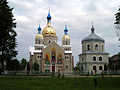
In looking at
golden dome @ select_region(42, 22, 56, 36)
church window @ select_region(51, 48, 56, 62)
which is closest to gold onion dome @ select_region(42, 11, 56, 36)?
golden dome @ select_region(42, 22, 56, 36)

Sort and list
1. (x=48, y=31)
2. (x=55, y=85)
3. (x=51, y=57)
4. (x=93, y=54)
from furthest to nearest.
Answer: (x=48, y=31), (x=51, y=57), (x=93, y=54), (x=55, y=85)

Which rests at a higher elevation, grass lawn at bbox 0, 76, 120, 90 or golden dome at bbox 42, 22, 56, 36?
golden dome at bbox 42, 22, 56, 36

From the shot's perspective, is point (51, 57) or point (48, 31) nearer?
point (51, 57)

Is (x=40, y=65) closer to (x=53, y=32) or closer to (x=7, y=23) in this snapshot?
(x=53, y=32)

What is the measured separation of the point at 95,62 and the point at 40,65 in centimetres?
1975

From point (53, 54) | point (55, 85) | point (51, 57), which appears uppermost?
point (53, 54)

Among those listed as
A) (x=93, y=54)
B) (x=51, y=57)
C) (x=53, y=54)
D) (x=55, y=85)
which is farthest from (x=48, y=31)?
(x=55, y=85)

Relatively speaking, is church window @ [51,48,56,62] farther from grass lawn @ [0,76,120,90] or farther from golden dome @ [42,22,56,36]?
grass lawn @ [0,76,120,90]

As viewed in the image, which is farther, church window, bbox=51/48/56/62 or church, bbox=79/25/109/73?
church window, bbox=51/48/56/62

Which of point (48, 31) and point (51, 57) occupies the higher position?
point (48, 31)

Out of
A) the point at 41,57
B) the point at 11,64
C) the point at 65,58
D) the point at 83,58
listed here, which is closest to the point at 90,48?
the point at 83,58

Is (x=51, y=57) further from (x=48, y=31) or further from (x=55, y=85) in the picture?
(x=55, y=85)

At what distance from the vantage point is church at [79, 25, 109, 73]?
63312mm

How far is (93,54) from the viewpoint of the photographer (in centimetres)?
6381
